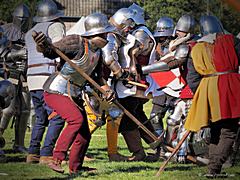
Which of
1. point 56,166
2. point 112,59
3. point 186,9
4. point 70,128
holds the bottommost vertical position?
point 186,9

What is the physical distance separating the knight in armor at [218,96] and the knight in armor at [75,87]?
0.91 meters

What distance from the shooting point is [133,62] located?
32.6ft

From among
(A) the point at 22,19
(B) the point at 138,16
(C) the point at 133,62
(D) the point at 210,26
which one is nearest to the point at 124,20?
(B) the point at 138,16

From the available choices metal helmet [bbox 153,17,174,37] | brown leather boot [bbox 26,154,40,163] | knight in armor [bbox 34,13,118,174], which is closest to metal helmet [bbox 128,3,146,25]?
metal helmet [bbox 153,17,174,37]

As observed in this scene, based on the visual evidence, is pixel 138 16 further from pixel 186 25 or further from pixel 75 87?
pixel 75 87

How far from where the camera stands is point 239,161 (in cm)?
963

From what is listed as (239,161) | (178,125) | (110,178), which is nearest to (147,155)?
(178,125)

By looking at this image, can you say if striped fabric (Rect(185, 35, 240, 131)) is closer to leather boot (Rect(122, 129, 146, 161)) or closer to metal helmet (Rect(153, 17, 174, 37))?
leather boot (Rect(122, 129, 146, 161))

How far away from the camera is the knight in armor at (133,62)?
389 inches

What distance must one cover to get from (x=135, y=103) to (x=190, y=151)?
36.0 inches

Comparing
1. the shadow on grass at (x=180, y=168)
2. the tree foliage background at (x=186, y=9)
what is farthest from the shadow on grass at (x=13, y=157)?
the tree foliage background at (x=186, y=9)

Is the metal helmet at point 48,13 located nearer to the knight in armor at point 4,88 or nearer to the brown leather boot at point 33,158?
the knight in armor at point 4,88

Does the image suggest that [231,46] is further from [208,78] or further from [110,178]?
[110,178]

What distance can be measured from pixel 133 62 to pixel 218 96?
2.20 metres
